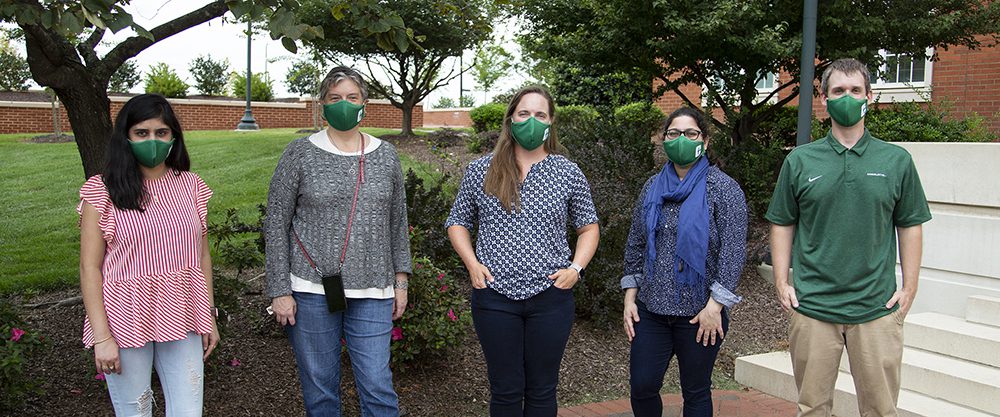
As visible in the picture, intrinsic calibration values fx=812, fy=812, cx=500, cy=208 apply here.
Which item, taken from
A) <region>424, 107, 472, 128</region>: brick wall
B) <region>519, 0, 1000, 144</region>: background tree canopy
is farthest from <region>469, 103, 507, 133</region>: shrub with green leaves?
<region>424, 107, 472, 128</region>: brick wall

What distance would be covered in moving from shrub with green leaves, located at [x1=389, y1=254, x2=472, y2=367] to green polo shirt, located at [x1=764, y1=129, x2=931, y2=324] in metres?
2.40

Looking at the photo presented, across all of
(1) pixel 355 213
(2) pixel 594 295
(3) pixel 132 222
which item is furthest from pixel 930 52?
(3) pixel 132 222

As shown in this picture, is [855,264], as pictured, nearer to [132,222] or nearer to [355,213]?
[355,213]

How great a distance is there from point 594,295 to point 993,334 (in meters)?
2.85

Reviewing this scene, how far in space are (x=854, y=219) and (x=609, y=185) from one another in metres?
4.25

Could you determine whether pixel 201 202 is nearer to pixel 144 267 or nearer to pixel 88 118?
pixel 144 267

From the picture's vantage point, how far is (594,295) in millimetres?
6770

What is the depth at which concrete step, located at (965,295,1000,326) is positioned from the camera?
18.3 feet

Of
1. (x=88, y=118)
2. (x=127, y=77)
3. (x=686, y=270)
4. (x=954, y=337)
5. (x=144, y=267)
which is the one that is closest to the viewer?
(x=144, y=267)

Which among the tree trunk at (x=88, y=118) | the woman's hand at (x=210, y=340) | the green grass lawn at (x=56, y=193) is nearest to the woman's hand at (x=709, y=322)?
the woman's hand at (x=210, y=340)

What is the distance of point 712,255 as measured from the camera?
365 centimetres

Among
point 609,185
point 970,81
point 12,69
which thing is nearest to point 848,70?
point 609,185

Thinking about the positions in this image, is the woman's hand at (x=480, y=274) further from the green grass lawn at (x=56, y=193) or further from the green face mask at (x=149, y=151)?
the green grass lawn at (x=56, y=193)

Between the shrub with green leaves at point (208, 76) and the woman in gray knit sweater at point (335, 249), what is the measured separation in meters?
44.3
